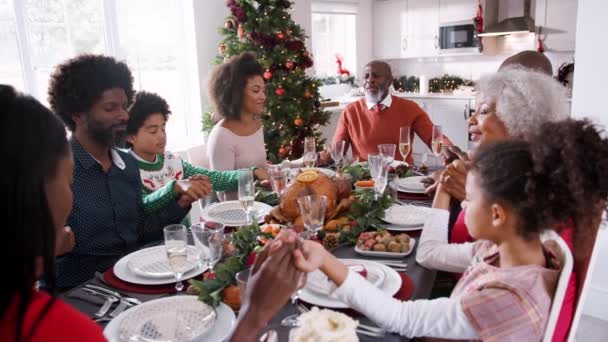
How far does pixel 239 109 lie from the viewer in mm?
2932

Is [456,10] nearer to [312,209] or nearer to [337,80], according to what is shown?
[337,80]

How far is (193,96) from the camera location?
4480 millimetres

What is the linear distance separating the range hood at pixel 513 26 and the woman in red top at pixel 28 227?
5931 millimetres

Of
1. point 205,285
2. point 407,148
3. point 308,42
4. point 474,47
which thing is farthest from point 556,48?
point 205,285

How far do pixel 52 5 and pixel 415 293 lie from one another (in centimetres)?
354

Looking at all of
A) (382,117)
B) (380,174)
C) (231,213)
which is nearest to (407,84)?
(382,117)

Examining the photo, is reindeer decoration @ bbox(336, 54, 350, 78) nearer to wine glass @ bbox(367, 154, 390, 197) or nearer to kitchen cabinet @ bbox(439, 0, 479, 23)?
kitchen cabinet @ bbox(439, 0, 479, 23)

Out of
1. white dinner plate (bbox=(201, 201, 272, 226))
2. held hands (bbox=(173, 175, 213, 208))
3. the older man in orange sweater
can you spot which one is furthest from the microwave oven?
held hands (bbox=(173, 175, 213, 208))

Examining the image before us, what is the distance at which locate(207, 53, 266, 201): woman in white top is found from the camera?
111 inches

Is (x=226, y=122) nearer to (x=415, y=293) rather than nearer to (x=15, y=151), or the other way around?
(x=415, y=293)

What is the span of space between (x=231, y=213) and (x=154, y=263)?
1.71 ft

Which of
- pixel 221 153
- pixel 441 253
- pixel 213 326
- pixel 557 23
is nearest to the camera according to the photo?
pixel 213 326

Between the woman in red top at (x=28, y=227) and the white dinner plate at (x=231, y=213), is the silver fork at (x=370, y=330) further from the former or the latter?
the white dinner plate at (x=231, y=213)

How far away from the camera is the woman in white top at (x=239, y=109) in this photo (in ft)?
9.27
